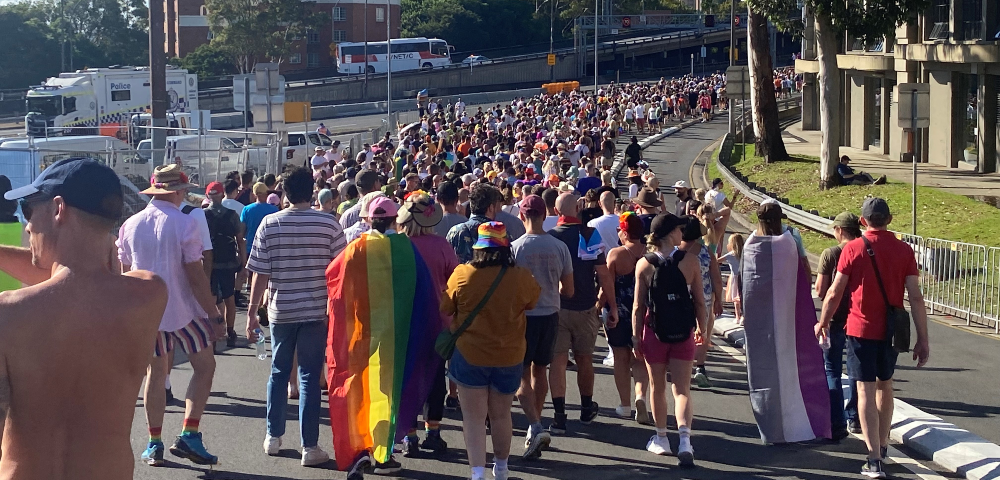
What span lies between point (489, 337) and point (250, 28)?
76.8 meters

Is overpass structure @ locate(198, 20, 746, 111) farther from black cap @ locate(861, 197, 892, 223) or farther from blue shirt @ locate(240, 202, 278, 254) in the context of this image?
black cap @ locate(861, 197, 892, 223)

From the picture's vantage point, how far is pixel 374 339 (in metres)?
7.17

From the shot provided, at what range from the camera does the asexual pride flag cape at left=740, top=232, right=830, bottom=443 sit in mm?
7914

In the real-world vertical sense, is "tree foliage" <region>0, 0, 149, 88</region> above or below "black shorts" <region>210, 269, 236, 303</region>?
Result: above

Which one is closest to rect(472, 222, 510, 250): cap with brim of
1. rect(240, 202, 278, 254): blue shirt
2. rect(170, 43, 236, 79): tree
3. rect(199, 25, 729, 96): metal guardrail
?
rect(240, 202, 278, 254): blue shirt

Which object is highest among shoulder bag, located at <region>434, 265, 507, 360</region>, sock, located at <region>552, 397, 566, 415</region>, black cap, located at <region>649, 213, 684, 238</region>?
black cap, located at <region>649, 213, 684, 238</region>

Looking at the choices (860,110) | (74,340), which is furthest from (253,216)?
(860,110)

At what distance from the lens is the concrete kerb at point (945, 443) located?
7.40m

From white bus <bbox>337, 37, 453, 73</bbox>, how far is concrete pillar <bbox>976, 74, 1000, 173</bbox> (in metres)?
58.0

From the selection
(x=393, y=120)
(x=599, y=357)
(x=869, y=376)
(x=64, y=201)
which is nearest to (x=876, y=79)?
(x=393, y=120)

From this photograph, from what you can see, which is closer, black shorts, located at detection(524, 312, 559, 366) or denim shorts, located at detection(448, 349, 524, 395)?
denim shorts, located at detection(448, 349, 524, 395)

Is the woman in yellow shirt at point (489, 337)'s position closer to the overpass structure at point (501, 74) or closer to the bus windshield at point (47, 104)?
the bus windshield at point (47, 104)

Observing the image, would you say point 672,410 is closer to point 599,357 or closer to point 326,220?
point 599,357

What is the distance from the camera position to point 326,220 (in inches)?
295
